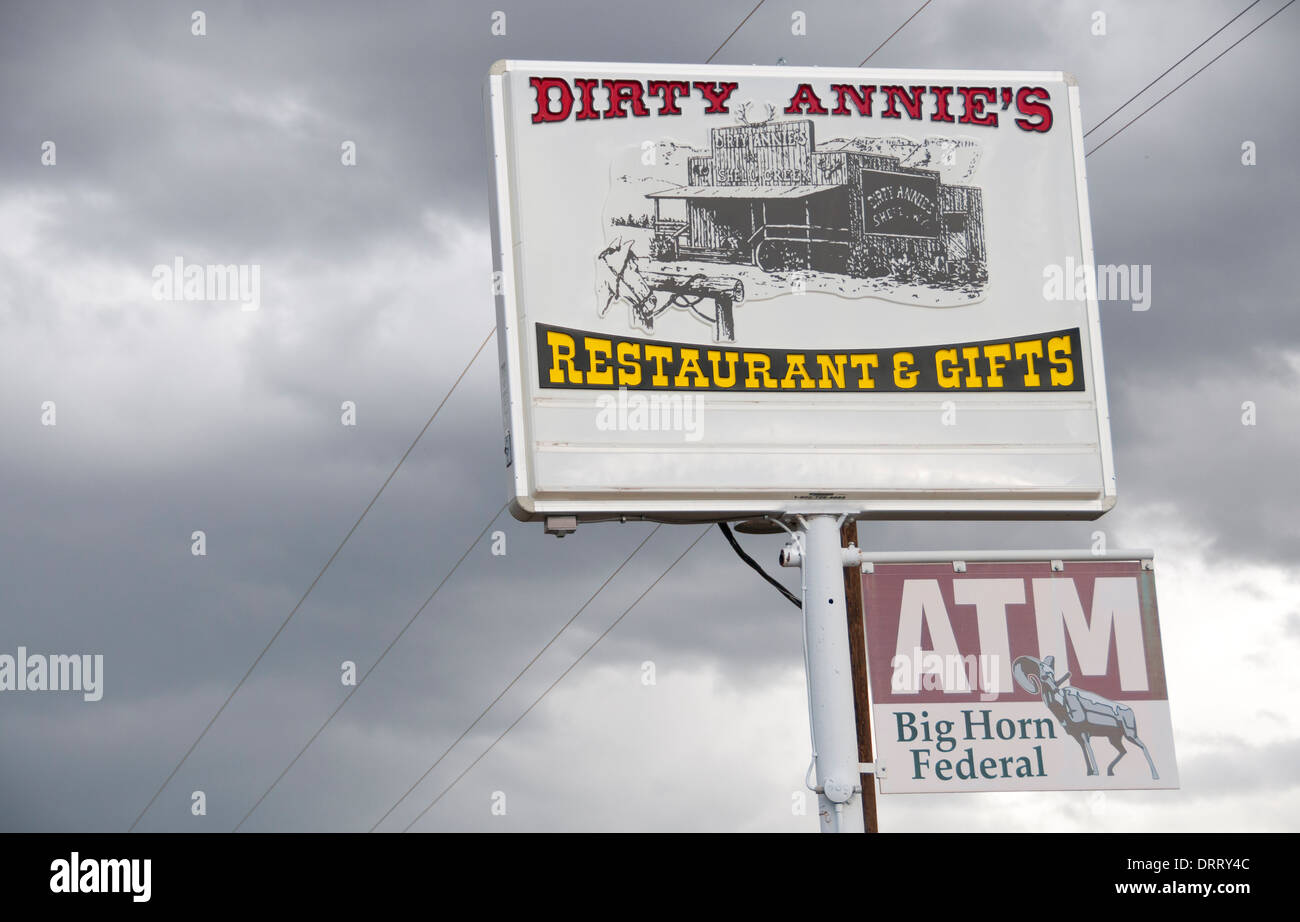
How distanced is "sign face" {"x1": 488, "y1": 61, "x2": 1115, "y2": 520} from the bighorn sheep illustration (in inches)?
48.8

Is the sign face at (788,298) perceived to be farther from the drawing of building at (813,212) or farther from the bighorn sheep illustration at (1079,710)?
the bighorn sheep illustration at (1079,710)

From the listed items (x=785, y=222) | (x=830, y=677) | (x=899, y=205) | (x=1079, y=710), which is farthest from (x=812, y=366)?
(x=1079, y=710)

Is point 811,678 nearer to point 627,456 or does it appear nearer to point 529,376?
point 627,456

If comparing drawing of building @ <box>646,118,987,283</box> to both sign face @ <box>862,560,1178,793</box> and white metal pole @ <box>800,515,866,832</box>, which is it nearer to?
white metal pole @ <box>800,515,866,832</box>

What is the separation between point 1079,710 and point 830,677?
187 cm

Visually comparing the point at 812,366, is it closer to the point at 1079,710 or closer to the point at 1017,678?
the point at 1017,678

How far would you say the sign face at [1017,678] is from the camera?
11852 millimetres

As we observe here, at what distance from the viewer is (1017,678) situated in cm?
1206

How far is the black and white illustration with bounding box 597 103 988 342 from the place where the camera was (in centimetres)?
1233

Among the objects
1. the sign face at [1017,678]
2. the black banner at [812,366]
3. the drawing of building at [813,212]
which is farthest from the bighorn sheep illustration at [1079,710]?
the drawing of building at [813,212]

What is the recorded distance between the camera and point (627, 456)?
1195 cm
